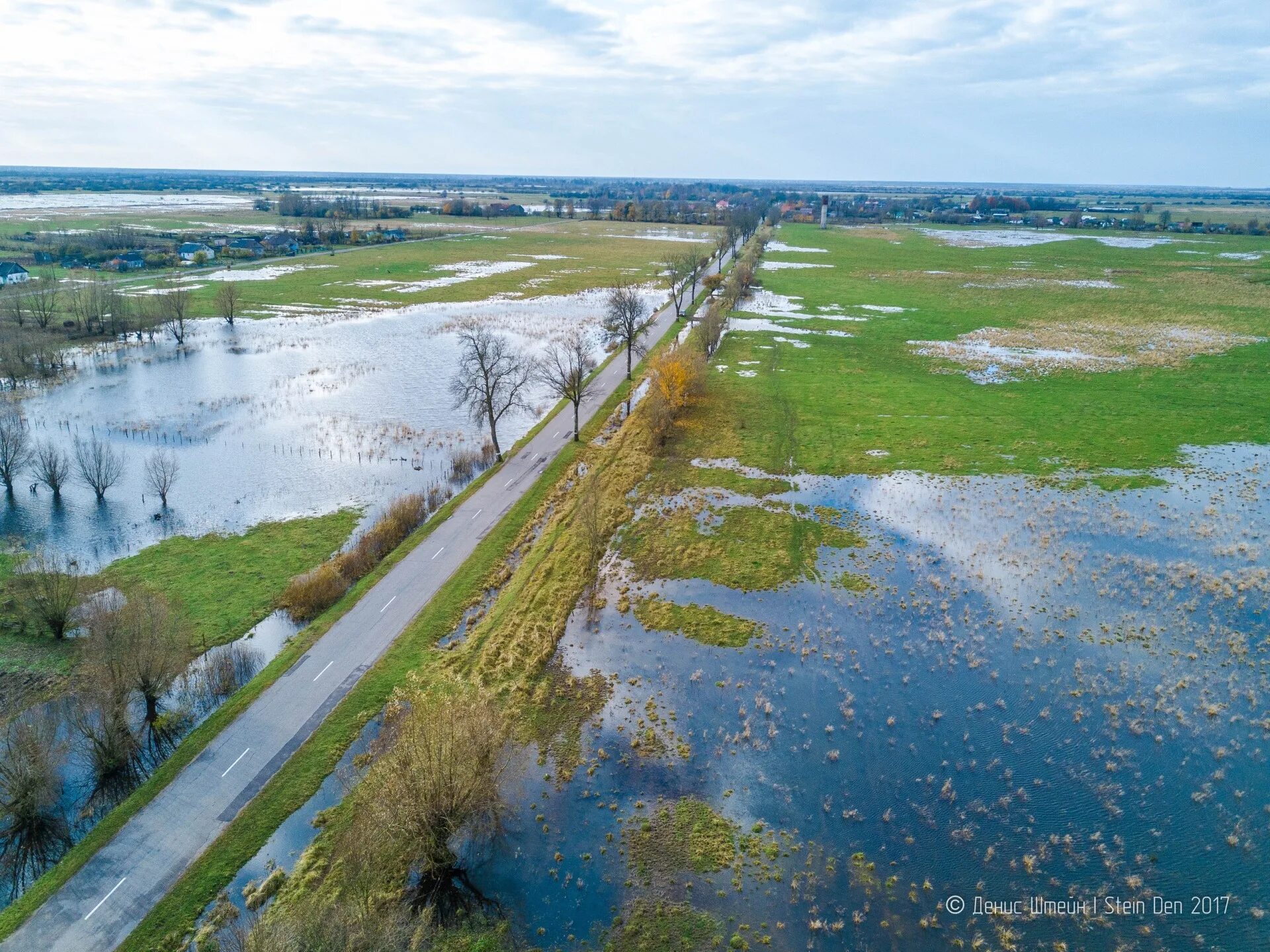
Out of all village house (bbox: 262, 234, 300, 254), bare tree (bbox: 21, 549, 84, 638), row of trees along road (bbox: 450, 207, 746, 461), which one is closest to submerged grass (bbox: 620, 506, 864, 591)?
row of trees along road (bbox: 450, 207, 746, 461)

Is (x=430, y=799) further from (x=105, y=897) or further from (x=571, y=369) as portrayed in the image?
(x=571, y=369)

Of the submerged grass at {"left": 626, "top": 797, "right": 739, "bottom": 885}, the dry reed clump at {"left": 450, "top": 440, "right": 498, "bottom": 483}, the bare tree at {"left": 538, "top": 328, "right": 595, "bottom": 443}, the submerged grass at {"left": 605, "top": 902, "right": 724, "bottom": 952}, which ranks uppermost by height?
the bare tree at {"left": 538, "top": 328, "right": 595, "bottom": 443}

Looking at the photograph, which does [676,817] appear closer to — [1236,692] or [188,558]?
[1236,692]

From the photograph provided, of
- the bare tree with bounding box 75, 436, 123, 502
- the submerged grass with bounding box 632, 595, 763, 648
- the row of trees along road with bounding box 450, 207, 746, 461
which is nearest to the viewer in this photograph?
the submerged grass with bounding box 632, 595, 763, 648

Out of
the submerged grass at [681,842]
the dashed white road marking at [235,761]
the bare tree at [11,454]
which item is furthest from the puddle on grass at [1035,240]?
the dashed white road marking at [235,761]

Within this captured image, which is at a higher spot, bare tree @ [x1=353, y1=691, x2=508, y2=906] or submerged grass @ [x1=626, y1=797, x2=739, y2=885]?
bare tree @ [x1=353, y1=691, x2=508, y2=906]

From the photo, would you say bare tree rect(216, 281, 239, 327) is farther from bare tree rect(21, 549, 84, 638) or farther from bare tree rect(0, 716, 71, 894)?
bare tree rect(0, 716, 71, 894)

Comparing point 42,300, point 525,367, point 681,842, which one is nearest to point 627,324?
point 525,367
